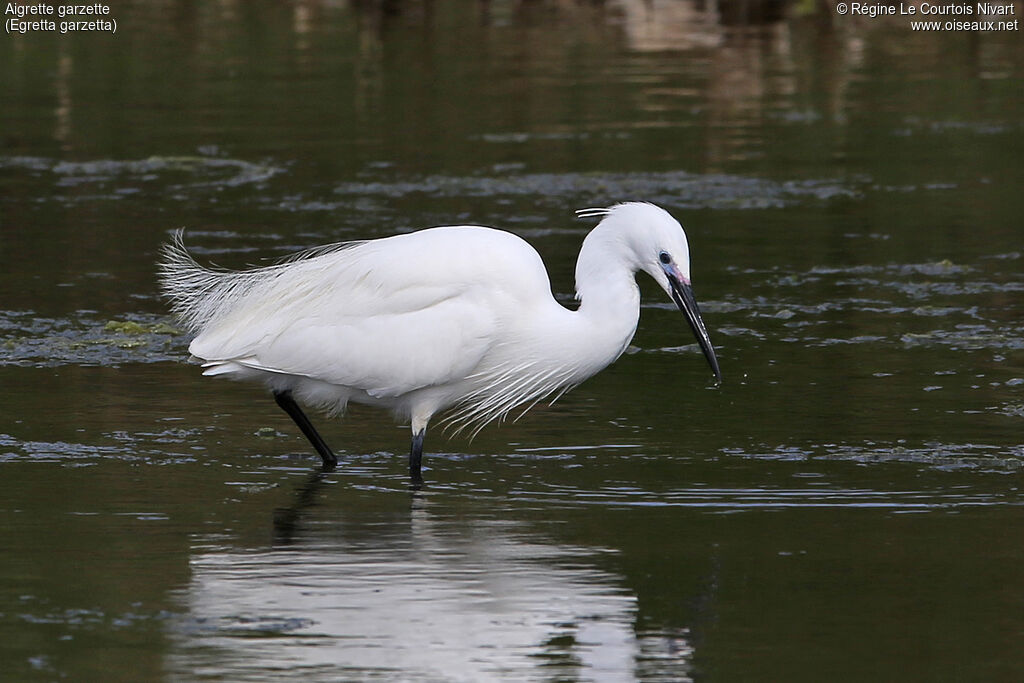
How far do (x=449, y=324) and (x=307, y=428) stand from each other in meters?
0.80

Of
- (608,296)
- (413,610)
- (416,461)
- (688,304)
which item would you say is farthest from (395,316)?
(413,610)

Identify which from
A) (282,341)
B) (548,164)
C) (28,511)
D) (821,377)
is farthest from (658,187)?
(28,511)

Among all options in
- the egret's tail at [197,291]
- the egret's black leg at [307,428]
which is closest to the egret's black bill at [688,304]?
the egret's black leg at [307,428]

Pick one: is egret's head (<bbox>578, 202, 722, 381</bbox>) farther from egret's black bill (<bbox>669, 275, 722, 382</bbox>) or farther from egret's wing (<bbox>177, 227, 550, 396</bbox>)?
egret's wing (<bbox>177, 227, 550, 396</bbox>)

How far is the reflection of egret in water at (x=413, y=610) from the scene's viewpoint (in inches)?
181

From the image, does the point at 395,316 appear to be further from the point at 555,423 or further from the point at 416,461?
the point at 555,423

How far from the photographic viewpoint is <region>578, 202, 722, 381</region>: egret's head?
660 cm

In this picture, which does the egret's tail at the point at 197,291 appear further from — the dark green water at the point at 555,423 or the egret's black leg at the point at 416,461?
the egret's black leg at the point at 416,461

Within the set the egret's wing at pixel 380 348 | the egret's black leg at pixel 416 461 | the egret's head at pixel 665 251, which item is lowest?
the egret's black leg at pixel 416 461

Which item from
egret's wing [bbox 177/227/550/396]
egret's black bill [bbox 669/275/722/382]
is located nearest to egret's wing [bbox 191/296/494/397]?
egret's wing [bbox 177/227/550/396]

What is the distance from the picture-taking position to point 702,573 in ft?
17.8

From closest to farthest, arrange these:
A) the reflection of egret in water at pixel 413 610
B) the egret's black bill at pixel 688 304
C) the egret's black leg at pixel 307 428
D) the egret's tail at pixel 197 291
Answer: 1. the reflection of egret in water at pixel 413 610
2. the egret's black bill at pixel 688 304
3. the egret's black leg at pixel 307 428
4. the egret's tail at pixel 197 291

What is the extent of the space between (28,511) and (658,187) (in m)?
7.45

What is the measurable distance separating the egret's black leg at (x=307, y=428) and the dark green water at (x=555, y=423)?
0.11 m
